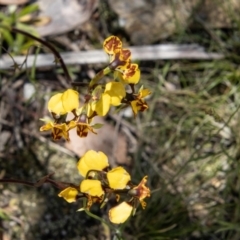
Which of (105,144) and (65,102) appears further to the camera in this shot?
(105,144)

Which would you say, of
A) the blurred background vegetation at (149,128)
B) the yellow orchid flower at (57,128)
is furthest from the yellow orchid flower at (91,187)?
the blurred background vegetation at (149,128)

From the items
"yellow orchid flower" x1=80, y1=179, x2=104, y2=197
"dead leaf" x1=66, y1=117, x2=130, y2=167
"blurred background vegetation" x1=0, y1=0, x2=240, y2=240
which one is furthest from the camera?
"dead leaf" x1=66, y1=117, x2=130, y2=167

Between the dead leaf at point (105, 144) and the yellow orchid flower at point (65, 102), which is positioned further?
the dead leaf at point (105, 144)

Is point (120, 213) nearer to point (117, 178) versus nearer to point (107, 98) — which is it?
point (117, 178)

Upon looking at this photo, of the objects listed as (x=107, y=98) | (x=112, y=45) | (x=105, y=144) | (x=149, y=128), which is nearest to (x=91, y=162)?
(x=107, y=98)

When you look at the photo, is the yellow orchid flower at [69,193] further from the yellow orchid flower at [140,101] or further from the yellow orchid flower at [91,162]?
the yellow orchid flower at [140,101]

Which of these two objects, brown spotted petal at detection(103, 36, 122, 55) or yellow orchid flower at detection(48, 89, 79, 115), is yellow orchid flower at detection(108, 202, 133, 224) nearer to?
yellow orchid flower at detection(48, 89, 79, 115)

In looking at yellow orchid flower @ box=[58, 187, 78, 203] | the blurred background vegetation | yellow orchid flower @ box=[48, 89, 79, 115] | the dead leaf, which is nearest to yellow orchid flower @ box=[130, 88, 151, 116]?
yellow orchid flower @ box=[48, 89, 79, 115]

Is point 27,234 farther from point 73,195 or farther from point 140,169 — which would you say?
point 73,195
